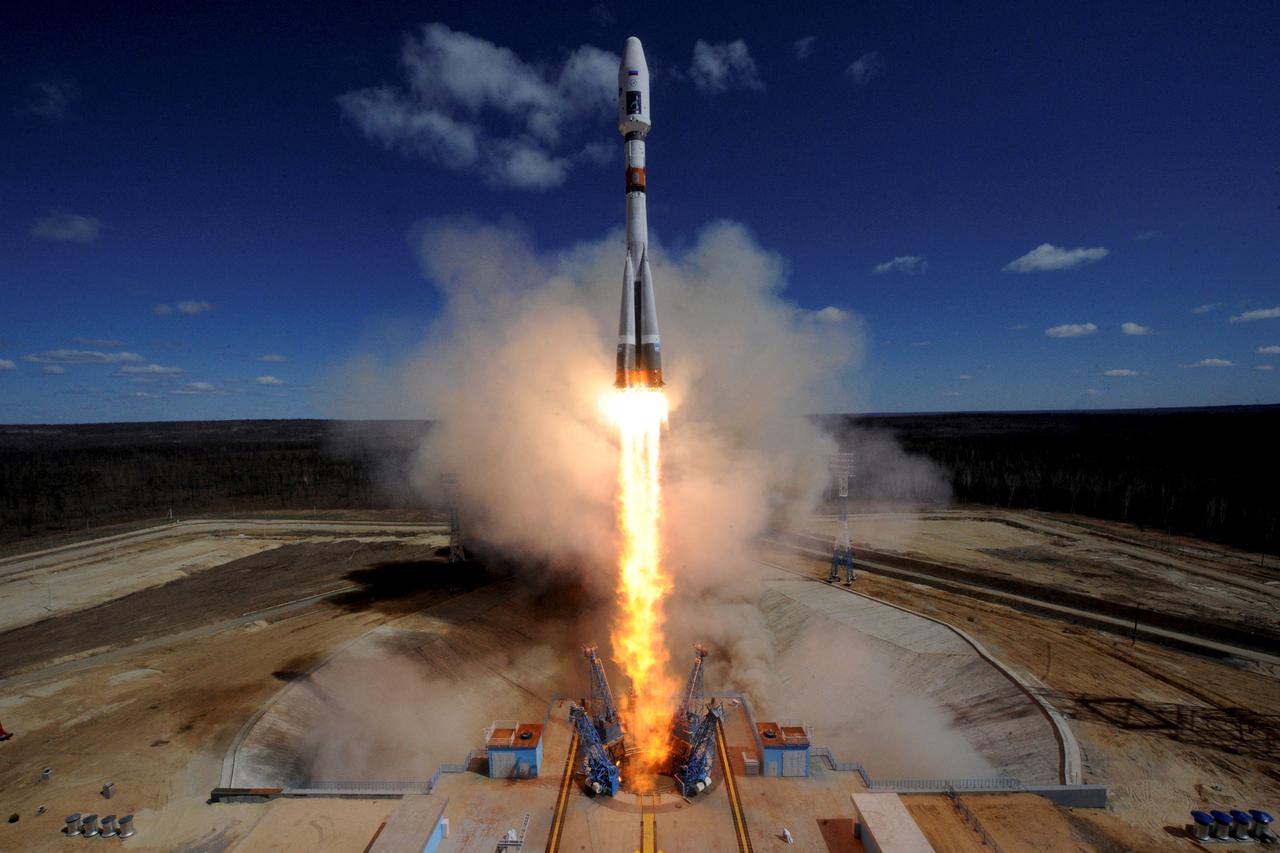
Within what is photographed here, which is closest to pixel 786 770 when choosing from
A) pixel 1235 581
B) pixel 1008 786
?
pixel 1008 786

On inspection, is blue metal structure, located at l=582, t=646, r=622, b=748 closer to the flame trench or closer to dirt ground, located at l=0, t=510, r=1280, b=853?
the flame trench

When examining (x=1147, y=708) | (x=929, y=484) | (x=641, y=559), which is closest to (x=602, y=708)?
(x=641, y=559)

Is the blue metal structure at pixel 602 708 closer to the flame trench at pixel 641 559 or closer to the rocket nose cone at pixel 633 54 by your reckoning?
the flame trench at pixel 641 559

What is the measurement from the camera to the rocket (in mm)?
31750

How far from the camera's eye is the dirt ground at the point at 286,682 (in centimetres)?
2158

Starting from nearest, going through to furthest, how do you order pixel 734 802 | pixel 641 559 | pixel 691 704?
pixel 734 802 < pixel 691 704 < pixel 641 559

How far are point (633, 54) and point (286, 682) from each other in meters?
37.7

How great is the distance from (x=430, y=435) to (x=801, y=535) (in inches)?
1575

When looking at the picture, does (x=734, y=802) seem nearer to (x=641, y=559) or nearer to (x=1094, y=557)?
(x=641, y=559)

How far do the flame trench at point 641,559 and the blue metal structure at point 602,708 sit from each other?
5.53 feet

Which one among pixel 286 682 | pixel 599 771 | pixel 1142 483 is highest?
pixel 1142 483

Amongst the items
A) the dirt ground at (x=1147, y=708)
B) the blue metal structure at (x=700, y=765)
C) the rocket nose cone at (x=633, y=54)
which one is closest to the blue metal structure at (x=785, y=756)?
the blue metal structure at (x=700, y=765)

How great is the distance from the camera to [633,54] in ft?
103

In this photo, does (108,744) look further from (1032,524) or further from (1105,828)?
(1032,524)
